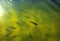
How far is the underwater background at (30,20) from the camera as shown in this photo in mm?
1298

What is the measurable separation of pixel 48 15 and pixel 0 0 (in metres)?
0.68

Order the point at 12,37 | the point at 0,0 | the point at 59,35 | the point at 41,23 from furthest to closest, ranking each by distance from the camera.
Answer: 1. the point at 0,0
2. the point at 12,37
3. the point at 41,23
4. the point at 59,35

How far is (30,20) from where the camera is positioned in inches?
55.7

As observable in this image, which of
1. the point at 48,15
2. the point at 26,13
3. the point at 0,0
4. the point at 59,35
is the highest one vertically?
the point at 0,0

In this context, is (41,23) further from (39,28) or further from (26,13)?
(26,13)

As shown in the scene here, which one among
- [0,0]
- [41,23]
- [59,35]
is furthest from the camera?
[0,0]

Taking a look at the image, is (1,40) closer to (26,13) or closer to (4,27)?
(4,27)

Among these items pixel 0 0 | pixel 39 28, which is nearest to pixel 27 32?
pixel 39 28

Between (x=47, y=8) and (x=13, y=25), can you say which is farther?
(x=13, y=25)

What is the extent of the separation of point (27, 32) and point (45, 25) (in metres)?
0.22

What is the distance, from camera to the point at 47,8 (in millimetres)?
1355

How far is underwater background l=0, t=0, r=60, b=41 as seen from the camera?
1298 mm

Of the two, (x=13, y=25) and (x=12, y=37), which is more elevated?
(x=13, y=25)

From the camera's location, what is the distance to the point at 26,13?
1.45m
